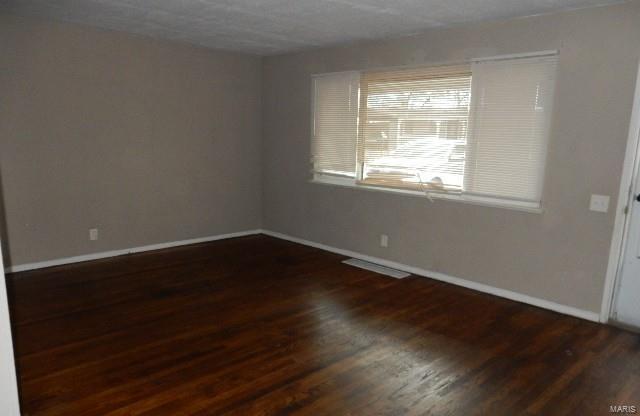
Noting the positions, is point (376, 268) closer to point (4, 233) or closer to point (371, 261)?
point (371, 261)

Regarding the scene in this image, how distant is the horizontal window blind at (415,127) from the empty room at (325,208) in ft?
0.08

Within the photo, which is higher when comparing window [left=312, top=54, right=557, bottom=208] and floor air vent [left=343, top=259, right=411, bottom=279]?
window [left=312, top=54, right=557, bottom=208]

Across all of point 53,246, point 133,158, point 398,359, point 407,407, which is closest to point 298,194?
point 133,158

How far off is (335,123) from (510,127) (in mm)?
2015

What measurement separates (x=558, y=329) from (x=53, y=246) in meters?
4.65

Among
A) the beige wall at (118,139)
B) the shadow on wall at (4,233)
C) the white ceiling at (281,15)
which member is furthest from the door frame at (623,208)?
the shadow on wall at (4,233)

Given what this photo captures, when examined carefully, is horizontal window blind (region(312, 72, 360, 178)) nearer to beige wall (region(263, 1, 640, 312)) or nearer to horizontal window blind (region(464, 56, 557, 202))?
beige wall (region(263, 1, 640, 312))

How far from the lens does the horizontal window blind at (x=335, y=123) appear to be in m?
4.85

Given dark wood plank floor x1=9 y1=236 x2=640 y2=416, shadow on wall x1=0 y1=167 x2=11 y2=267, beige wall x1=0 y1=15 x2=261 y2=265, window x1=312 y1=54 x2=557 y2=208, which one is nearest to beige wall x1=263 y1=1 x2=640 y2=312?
window x1=312 y1=54 x2=557 y2=208

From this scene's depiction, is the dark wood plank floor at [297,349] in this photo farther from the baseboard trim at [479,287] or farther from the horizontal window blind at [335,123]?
the horizontal window blind at [335,123]

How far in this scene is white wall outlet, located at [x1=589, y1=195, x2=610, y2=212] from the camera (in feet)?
10.5

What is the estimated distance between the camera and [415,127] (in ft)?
14.0

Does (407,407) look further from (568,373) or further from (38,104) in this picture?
(38,104)

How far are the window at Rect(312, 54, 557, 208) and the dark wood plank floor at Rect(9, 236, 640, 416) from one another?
1.03 m
